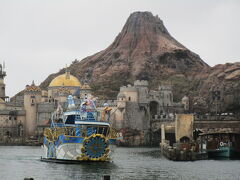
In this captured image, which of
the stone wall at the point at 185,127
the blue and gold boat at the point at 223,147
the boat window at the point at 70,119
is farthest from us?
the stone wall at the point at 185,127

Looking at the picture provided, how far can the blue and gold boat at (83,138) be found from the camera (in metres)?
89.6

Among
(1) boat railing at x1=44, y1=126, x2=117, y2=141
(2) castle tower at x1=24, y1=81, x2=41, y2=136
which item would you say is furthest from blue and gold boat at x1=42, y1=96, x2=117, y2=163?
(2) castle tower at x1=24, y1=81, x2=41, y2=136

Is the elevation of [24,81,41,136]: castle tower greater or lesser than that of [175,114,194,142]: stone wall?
greater

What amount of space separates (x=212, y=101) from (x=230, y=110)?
11.2 m

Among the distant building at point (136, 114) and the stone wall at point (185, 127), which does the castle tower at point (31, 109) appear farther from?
the stone wall at point (185, 127)

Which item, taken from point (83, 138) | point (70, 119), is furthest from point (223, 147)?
point (83, 138)

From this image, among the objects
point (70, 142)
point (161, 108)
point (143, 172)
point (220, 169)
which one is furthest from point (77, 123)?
point (161, 108)

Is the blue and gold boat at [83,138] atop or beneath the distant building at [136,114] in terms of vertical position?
beneath

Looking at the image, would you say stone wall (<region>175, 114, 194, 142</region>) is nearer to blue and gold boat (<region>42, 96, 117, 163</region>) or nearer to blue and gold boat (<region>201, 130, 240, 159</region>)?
blue and gold boat (<region>201, 130, 240, 159</region>)

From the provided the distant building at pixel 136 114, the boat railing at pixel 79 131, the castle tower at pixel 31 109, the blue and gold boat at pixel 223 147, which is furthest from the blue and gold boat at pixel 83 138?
the castle tower at pixel 31 109

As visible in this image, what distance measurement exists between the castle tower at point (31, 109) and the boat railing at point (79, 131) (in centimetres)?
9213

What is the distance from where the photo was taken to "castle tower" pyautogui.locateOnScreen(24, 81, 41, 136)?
621 feet

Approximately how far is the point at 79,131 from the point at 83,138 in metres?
2.11

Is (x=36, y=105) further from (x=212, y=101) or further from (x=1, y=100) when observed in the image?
(x=212, y=101)
